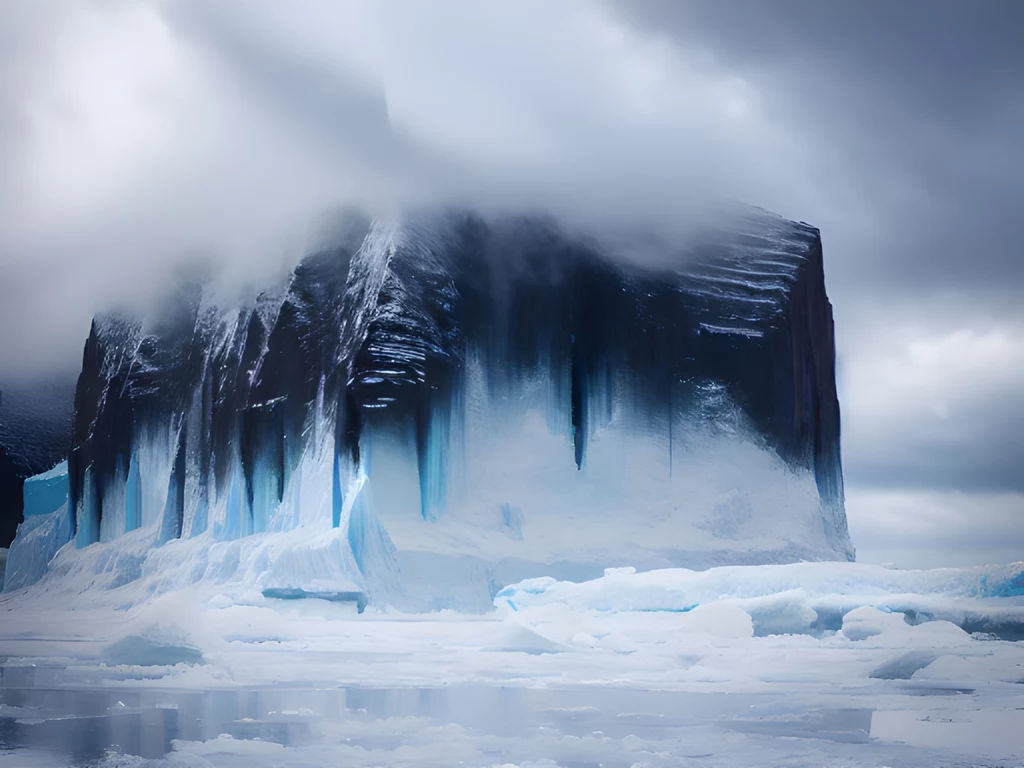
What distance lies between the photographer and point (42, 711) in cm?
651

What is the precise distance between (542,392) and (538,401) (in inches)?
5.4

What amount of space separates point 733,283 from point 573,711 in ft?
31.7

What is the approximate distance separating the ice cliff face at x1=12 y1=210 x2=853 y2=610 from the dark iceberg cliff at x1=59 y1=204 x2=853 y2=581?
0.09 ft

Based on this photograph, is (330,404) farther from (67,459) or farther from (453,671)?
(67,459)

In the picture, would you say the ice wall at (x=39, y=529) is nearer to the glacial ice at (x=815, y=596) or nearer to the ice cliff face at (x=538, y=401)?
the ice cliff face at (x=538, y=401)

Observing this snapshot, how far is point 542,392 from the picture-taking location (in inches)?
547

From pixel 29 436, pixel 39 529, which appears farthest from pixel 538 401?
pixel 39 529

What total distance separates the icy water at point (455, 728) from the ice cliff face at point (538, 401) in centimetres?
511

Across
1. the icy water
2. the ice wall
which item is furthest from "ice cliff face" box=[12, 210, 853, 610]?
the ice wall

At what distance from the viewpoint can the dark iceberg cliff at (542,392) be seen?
12.9m

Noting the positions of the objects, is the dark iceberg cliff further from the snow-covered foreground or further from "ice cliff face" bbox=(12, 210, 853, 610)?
the snow-covered foreground

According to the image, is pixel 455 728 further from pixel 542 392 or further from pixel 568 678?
pixel 542 392

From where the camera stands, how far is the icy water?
16.6 ft

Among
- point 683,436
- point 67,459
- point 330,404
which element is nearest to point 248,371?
point 330,404
